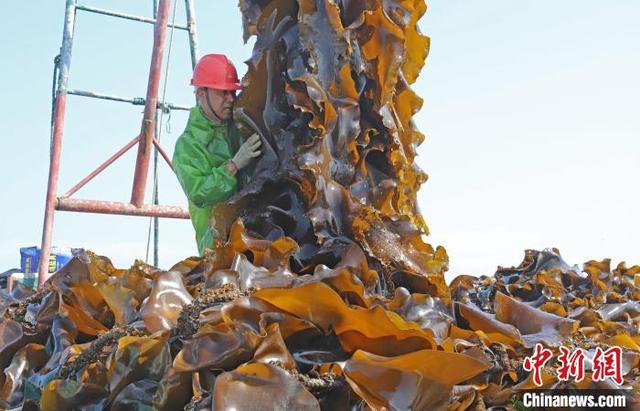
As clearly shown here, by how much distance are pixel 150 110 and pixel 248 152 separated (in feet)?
12.1

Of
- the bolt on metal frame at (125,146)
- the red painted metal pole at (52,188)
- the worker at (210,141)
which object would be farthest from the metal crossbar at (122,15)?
the worker at (210,141)

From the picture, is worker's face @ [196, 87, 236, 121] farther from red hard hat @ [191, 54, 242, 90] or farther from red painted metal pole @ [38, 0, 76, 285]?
red painted metal pole @ [38, 0, 76, 285]

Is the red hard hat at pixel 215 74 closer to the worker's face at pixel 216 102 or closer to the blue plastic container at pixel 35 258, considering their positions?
the worker's face at pixel 216 102

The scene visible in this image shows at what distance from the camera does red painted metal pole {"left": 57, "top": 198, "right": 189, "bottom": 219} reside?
536 centimetres

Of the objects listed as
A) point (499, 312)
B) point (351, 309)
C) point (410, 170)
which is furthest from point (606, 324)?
point (351, 309)

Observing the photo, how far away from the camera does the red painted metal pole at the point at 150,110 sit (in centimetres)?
568

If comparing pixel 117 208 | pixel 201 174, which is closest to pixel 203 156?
pixel 201 174

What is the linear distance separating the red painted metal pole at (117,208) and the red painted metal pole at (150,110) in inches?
2.6

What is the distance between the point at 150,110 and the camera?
5.84m

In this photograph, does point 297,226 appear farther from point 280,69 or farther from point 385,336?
point 385,336

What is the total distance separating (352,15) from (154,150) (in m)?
4.06

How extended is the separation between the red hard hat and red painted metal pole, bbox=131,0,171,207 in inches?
130

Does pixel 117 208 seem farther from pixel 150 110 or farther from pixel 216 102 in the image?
pixel 216 102

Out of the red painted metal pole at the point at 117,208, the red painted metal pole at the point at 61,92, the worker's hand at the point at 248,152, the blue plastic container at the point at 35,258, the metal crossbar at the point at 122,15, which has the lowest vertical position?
the blue plastic container at the point at 35,258
